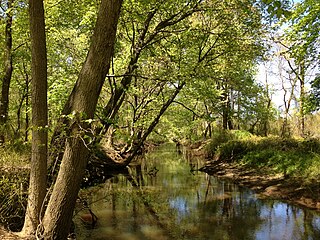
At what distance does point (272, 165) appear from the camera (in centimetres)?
1538

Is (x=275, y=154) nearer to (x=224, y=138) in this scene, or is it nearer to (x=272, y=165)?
(x=272, y=165)

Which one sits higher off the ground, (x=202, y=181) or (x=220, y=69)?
(x=220, y=69)

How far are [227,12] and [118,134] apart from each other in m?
11.1

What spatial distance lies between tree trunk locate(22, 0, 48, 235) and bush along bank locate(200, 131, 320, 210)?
28.4 feet

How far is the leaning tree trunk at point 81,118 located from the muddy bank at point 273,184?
8.42 metres

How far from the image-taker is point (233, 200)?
39.3 feet

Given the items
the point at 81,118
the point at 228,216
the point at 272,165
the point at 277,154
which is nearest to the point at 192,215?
the point at 228,216

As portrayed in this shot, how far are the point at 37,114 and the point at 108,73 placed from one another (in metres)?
3.58

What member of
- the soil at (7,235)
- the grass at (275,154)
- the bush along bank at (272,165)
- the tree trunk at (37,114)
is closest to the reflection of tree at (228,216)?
the bush along bank at (272,165)

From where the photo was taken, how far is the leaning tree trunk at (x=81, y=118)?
14.5ft

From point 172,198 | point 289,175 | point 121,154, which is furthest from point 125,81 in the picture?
point 121,154

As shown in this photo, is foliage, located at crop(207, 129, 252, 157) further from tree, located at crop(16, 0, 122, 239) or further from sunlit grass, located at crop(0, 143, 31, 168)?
tree, located at crop(16, 0, 122, 239)

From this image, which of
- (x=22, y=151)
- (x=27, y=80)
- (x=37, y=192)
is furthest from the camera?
(x=27, y=80)

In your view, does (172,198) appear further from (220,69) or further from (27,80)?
(27,80)
